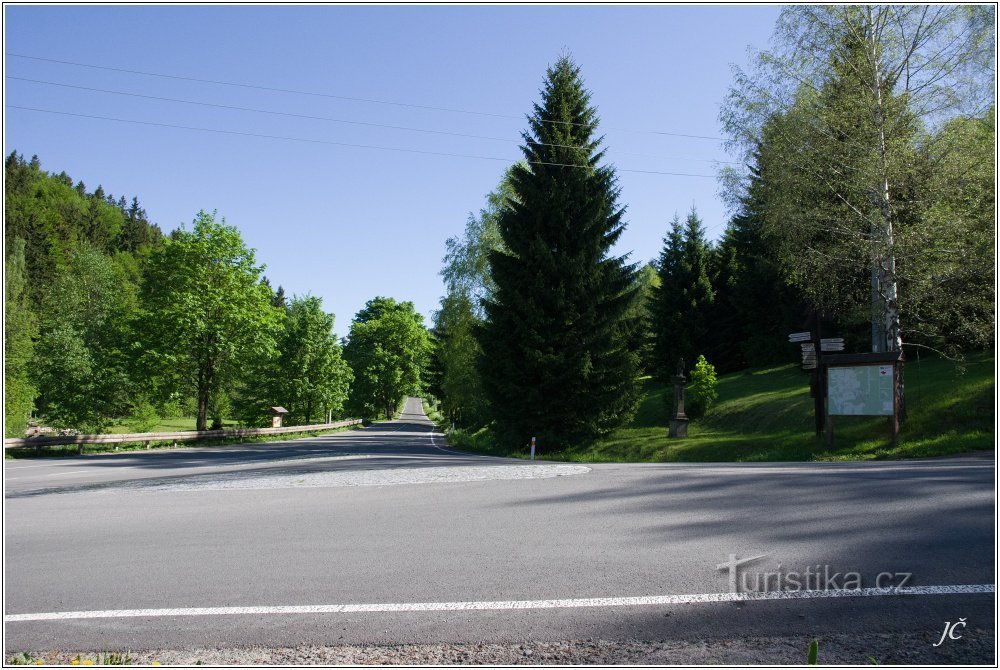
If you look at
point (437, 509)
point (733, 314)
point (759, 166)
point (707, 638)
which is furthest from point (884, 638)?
point (733, 314)

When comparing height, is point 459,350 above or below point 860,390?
above

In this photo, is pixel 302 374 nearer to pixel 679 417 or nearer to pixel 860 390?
pixel 679 417

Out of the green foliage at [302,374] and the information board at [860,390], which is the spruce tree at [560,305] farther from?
the green foliage at [302,374]

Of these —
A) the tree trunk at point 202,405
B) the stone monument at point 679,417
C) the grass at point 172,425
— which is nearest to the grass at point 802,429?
the stone monument at point 679,417

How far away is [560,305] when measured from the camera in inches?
978

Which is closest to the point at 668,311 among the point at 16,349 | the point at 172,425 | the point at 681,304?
the point at 681,304

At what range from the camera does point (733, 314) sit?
45.6m

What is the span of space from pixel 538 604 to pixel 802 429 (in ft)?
64.2

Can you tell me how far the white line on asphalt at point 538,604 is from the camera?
15.9ft

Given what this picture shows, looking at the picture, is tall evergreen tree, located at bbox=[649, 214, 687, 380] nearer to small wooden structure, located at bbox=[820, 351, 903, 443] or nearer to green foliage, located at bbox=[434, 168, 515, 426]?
green foliage, located at bbox=[434, 168, 515, 426]

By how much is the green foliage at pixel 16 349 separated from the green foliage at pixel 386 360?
3579 cm

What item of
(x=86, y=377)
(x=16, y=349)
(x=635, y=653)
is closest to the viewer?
(x=635, y=653)

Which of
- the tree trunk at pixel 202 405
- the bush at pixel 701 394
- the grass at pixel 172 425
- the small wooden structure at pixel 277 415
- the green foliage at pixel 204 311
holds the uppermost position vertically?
the green foliage at pixel 204 311

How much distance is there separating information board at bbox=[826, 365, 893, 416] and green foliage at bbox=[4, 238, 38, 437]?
3234 cm
